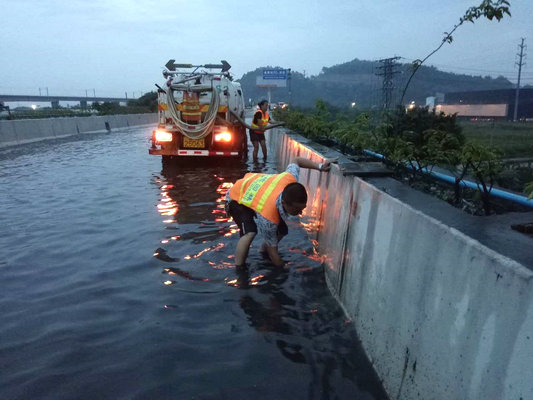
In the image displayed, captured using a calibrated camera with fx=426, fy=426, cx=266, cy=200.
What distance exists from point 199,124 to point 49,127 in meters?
14.4

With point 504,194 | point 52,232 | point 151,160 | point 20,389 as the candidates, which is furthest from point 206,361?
point 151,160

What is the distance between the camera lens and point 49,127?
22656 millimetres

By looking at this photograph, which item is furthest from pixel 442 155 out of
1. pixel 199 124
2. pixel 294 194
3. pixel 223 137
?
pixel 199 124

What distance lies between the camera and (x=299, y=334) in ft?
12.2

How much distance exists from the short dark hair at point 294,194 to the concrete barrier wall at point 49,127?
18.0 m

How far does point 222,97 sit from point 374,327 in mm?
10734

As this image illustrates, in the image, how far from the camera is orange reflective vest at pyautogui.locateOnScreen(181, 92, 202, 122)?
1219cm

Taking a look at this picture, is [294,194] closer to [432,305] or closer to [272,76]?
[432,305]

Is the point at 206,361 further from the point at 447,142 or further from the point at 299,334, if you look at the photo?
the point at 447,142

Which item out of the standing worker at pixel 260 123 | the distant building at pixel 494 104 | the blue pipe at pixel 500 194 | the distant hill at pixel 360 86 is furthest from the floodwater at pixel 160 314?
the distant hill at pixel 360 86

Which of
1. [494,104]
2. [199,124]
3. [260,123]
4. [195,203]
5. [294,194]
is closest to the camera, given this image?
[294,194]

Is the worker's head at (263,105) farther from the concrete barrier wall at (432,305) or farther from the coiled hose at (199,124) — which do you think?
the concrete barrier wall at (432,305)

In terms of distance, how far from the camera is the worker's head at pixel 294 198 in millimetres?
4188

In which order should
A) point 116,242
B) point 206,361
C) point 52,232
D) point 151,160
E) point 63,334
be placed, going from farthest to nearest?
point 151,160, point 52,232, point 116,242, point 63,334, point 206,361
